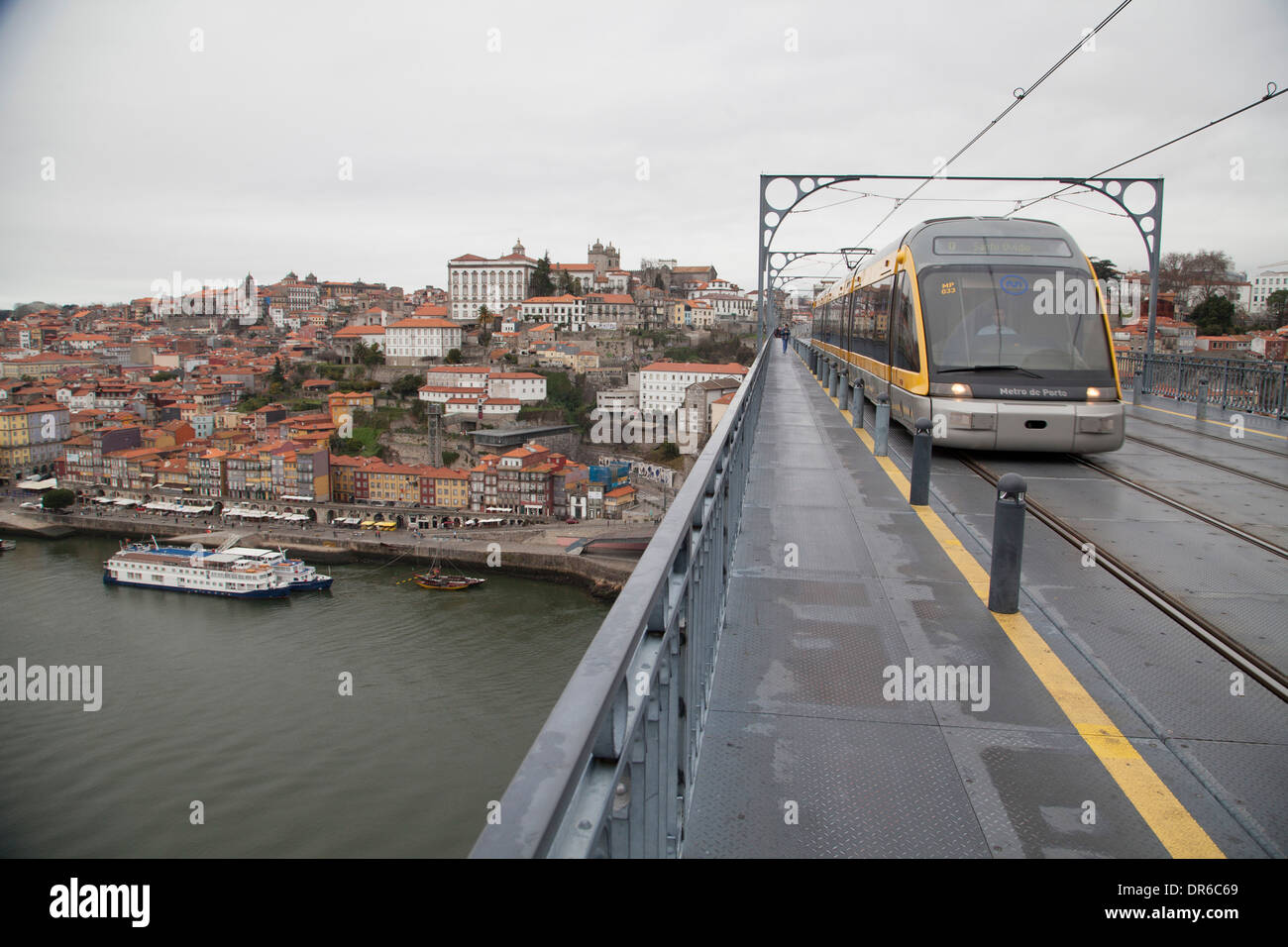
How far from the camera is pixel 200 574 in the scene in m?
41.7

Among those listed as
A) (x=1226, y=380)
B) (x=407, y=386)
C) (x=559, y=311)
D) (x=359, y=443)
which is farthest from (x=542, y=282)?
(x=1226, y=380)

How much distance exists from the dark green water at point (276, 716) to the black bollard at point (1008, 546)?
55.0ft

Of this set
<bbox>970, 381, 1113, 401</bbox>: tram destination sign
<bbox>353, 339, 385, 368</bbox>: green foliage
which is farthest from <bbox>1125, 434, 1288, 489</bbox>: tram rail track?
<bbox>353, 339, 385, 368</bbox>: green foliage

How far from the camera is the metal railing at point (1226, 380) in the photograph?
13484 millimetres

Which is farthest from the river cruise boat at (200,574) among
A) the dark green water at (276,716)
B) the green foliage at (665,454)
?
the green foliage at (665,454)

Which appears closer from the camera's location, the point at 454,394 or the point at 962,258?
the point at 962,258

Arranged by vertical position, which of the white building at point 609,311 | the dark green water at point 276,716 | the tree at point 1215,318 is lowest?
the dark green water at point 276,716

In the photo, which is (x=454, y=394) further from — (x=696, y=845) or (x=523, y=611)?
(x=696, y=845)

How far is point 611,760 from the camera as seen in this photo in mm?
1417

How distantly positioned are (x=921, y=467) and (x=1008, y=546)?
2.68 metres

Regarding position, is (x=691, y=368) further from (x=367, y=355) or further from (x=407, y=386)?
(x=367, y=355)
